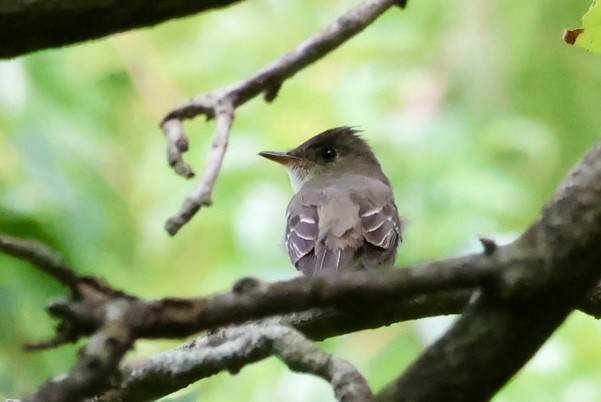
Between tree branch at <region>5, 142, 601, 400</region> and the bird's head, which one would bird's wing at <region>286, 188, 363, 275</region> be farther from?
tree branch at <region>5, 142, 601, 400</region>

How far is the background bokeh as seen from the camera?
157 inches

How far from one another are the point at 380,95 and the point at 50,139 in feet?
6.95

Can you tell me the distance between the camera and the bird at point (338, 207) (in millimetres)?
4004

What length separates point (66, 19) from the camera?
1434 mm

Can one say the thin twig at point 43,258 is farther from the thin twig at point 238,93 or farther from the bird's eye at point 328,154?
the bird's eye at point 328,154

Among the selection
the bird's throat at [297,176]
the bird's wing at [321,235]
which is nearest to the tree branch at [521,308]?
the bird's wing at [321,235]

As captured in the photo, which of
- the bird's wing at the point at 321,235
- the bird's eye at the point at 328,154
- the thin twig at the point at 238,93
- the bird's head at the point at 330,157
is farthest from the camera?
the bird's eye at the point at 328,154

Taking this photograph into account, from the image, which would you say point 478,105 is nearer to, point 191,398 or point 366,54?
point 366,54

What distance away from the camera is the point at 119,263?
4.43 m

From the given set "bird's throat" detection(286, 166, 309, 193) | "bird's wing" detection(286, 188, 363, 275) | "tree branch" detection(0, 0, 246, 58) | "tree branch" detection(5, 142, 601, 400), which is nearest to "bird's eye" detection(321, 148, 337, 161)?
"bird's throat" detection(286, 166, 309, 193)

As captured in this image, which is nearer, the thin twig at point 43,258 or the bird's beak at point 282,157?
the thin twig at point 43,258

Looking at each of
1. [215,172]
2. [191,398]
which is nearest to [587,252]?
[191,398]

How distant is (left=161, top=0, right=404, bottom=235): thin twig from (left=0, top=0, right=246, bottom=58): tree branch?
706mm

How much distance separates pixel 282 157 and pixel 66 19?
3.50 metres
